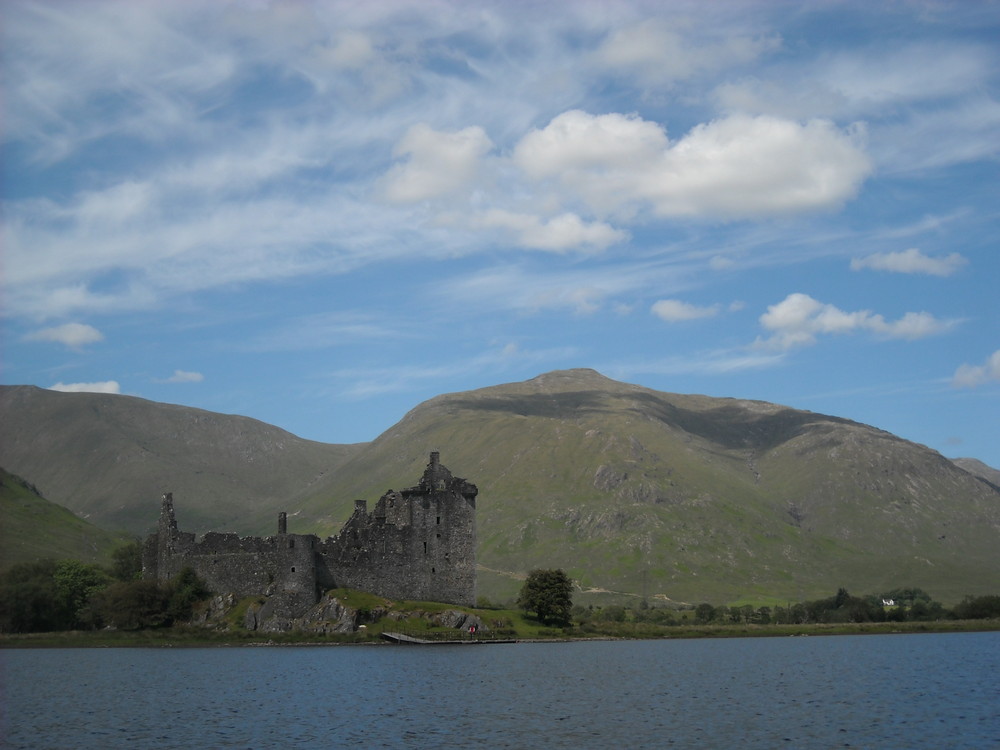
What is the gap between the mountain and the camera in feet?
538

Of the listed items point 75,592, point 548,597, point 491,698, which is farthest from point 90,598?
point 491,698

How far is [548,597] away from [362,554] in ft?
60.4

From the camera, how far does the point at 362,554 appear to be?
8538 cm

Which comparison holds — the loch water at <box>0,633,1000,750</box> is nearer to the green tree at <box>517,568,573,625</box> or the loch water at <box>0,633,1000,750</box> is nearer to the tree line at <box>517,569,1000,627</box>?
the green tree at <box>517,568,573,625</box>

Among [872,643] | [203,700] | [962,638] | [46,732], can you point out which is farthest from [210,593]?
[962,638]

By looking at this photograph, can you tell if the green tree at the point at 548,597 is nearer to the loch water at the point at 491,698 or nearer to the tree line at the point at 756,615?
the tree line at the point at 756,615

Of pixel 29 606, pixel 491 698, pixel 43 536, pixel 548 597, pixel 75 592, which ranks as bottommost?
pixel 491 698

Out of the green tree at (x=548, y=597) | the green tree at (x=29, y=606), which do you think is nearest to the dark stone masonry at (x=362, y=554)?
the green tree at (x=548, y=597)

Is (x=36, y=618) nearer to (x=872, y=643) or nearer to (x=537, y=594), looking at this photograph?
(x=537, y=594)

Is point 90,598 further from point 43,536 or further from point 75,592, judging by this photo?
point 43,536

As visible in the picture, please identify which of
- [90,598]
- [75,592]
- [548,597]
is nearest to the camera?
[90,598]

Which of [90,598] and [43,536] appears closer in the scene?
[90,598]

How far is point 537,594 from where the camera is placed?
3743 inches

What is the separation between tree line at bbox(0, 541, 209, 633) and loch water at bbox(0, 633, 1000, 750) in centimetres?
326
